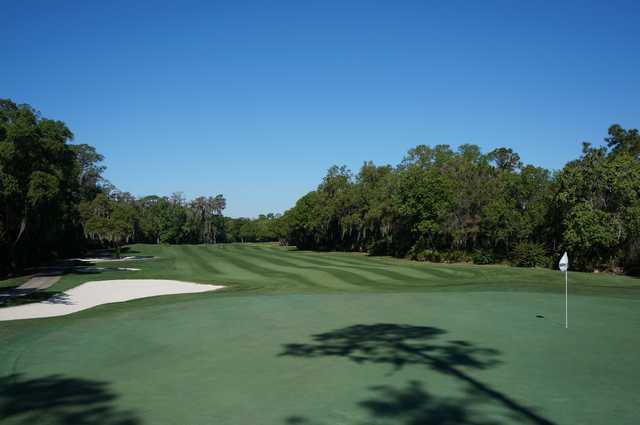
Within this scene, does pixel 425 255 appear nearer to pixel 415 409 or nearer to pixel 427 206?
pixel 427 206

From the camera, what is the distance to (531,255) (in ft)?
143

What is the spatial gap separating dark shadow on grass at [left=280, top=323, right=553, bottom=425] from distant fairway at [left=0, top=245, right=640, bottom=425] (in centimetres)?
5

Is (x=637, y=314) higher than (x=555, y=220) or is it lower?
lower

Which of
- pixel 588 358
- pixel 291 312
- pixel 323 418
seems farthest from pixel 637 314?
pixel 323 418

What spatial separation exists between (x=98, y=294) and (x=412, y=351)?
19.8 metres

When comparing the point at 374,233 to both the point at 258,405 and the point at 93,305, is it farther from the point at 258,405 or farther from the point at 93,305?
the point at 258,405

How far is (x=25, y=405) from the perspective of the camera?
884 cm

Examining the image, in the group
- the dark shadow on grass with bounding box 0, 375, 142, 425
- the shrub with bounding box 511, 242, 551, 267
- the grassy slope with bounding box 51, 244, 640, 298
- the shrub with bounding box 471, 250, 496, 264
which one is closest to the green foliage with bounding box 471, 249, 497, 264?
the shrub with bounding box 471, 250, 496, 264

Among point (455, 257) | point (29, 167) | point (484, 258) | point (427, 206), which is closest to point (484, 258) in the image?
point (484, 258)

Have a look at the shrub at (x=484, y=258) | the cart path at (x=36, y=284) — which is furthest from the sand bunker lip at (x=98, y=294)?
the shrub at (x=484, y=258)

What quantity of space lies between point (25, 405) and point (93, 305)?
577 inches

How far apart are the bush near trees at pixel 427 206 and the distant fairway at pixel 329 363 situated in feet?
55.0

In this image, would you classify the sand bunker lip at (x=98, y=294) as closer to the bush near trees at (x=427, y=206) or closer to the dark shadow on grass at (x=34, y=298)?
the dark shadow on grass at (x=34, y=298)

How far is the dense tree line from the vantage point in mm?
36469
